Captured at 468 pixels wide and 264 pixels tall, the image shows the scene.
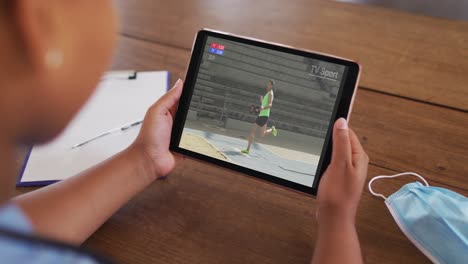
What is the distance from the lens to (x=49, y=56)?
0.28m

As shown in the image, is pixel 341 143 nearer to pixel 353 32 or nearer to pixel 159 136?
pixel 159 136

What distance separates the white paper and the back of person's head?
11.2 inches

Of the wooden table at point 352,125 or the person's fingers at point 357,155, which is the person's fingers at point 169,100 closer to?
the wooden table at point 352,125

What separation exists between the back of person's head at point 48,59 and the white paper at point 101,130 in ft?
0.94

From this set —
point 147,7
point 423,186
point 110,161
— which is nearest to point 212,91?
point 110,161

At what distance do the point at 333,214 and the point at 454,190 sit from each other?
206mm

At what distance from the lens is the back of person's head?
0.87ft

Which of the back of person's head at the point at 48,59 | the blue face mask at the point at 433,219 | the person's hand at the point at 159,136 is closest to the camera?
the back of person's head at the point at 48,59

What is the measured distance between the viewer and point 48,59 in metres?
0.29

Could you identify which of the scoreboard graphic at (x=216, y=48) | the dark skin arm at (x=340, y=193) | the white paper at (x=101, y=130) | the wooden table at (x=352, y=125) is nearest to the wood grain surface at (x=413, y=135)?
the wooden table at (x=352, y=125)

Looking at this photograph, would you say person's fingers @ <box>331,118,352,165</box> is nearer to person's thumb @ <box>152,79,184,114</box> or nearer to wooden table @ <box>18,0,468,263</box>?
wooden table @ <box>18,0,468,263</box>

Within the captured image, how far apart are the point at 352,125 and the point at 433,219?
0.21 m

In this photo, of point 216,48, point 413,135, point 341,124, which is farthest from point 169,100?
point 413,135

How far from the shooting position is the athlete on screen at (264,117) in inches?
23.7
